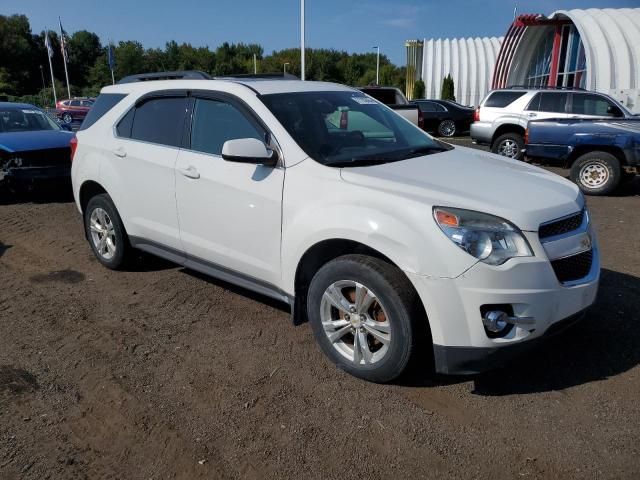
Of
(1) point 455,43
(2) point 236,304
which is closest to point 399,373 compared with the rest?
(2) point 236,304

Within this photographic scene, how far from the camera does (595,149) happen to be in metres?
9.91

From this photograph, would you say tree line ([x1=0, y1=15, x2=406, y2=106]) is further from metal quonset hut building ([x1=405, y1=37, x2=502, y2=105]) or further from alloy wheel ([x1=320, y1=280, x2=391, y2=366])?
alloy wheel ([x1=320, y1=280, x2=391, y2=366])

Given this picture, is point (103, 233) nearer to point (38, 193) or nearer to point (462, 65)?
point (38, 193)

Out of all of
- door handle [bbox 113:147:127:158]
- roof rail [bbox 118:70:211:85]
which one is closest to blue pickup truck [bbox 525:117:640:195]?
roof rail [bbox 118:70:211:85]

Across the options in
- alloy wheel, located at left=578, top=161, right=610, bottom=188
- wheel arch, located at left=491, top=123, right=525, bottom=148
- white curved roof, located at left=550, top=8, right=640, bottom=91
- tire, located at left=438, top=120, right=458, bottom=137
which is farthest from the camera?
white curved roof, located at left=550, top=8, right=640, bottom=91

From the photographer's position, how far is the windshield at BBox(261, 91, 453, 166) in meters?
3.74

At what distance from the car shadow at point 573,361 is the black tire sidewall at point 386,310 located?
0.83 ft

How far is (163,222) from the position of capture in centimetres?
454

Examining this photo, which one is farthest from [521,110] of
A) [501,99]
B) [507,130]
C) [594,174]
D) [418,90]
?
[418,90]

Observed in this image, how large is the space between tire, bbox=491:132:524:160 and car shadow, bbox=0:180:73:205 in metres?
9.41

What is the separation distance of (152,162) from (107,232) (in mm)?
1213

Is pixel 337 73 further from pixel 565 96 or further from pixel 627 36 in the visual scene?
pixel 565 96

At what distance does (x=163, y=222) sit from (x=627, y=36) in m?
28.0

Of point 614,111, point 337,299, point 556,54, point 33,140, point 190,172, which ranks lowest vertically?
point 337,299
